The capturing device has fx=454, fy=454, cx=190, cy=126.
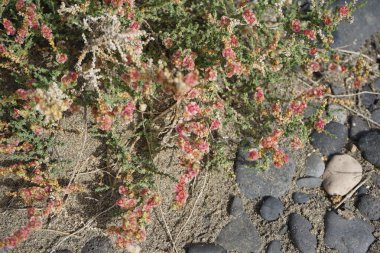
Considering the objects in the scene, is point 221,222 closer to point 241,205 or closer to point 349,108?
point 241,205

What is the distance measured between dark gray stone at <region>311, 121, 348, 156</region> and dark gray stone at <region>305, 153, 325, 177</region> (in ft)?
0.27

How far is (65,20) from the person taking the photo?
2.99 meters

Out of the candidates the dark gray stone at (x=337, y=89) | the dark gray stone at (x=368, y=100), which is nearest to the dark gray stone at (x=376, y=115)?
the dark gray stone at (x=368, y=100)

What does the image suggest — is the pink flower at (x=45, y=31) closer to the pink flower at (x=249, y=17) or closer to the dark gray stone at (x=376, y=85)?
the pink flower at (x=249, y=17)

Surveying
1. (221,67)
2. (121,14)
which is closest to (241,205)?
(221,67)

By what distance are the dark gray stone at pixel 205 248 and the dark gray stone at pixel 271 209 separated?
1.18ft

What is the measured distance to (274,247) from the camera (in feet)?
9.11

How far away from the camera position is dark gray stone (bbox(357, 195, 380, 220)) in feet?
9.71

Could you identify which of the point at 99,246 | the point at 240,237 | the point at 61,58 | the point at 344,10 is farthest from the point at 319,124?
the point at 61,58

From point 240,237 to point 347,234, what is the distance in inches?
27.1

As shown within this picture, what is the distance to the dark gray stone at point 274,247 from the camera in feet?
9.08

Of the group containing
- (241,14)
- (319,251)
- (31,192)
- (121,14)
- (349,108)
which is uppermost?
(121,14)

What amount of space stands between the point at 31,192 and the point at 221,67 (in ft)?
4.61

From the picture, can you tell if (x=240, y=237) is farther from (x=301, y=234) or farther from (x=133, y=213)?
(x=133, y=213)
